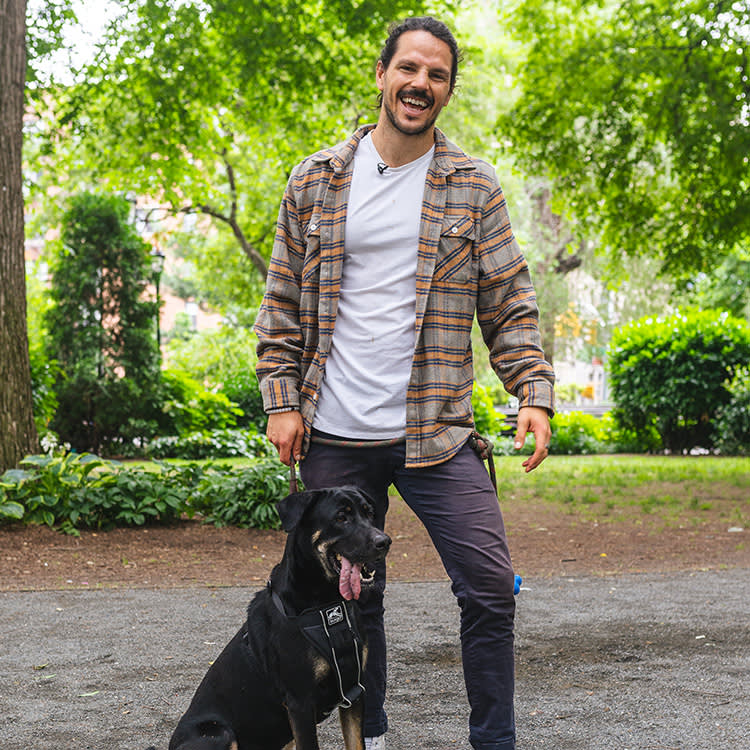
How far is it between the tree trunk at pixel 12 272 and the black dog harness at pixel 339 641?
634cm

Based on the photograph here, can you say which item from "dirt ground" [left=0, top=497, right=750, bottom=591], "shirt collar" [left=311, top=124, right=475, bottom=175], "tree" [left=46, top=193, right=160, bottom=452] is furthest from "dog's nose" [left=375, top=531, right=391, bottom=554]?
"tree" [left=46, top=193, right=160, bottom=452]

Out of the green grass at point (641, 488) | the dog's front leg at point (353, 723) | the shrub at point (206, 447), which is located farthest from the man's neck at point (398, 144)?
the shrub at point (206, 447)

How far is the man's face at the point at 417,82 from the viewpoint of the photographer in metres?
3.11

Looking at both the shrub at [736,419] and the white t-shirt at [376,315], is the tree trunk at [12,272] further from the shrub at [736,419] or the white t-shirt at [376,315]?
the shrub at [736,419]

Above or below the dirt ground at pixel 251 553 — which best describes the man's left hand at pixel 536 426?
above

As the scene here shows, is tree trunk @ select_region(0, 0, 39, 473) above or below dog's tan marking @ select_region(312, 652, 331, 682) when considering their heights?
above

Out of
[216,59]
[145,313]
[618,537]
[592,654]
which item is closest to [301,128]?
[216,59]

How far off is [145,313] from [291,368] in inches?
578

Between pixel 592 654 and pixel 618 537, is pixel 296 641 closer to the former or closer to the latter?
pixel 592 654

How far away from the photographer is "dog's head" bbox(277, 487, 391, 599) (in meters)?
2.92

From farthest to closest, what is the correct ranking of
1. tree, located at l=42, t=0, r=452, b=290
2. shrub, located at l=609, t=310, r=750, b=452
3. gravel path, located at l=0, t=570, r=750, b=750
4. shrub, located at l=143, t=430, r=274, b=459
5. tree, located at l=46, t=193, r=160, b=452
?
shrub, located at l=609, t=310, r=750, b=452, tree, located at l=46, t=193, r=160, b=452, shrub, located at l=143, t=430, r=274, b=459, tree, located at l=42, t=0, r=452, b=290, gravel path, located at l=0, t=570, r=750, b=750

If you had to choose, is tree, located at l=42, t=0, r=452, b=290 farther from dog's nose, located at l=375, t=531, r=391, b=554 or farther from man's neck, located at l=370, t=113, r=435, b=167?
dog's nose, located at l=375, t=531, r=391, b=554

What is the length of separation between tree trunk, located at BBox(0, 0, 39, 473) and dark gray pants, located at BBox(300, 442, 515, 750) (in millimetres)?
6129

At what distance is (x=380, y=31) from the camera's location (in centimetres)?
1294
